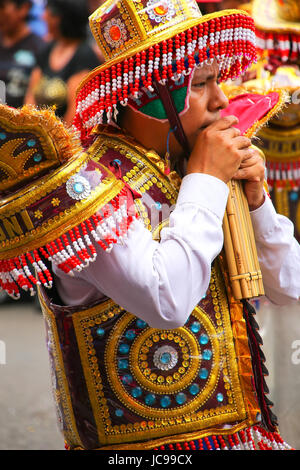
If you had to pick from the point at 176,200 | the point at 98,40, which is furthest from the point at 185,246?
the point at 98,40

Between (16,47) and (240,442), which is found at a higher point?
(16,47)

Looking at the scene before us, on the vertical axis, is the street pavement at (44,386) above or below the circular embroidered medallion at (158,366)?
below

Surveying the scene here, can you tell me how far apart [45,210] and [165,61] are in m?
0.49

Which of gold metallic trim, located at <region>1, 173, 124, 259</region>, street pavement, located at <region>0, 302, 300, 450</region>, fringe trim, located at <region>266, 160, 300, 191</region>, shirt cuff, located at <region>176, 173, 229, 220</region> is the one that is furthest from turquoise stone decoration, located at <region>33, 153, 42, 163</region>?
fringe trim, located at <region>266, 160, 300, 191</region>

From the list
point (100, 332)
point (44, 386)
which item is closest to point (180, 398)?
point (100, 332)

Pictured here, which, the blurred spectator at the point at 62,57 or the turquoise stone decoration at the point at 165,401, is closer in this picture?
the turquoise stone decoration at the point at 165,401

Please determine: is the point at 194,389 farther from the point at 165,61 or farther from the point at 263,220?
the point at 165,61

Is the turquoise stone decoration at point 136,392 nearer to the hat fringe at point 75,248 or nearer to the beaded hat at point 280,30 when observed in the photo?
the hat fringe at point 75,248

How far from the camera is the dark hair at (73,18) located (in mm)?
5543

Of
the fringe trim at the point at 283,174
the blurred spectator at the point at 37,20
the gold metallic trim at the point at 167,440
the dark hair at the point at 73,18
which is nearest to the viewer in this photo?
the gold metallic trim at the point at 167,440

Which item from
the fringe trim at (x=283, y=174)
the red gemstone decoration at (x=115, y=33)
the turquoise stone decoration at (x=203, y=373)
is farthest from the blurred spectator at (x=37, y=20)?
the turquoise stone decoration at (x=203, y=373)

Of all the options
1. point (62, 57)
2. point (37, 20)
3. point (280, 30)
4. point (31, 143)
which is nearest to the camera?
point (31, 143)

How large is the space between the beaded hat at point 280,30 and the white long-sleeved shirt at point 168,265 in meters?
2.12

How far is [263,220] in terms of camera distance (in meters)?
2.04
